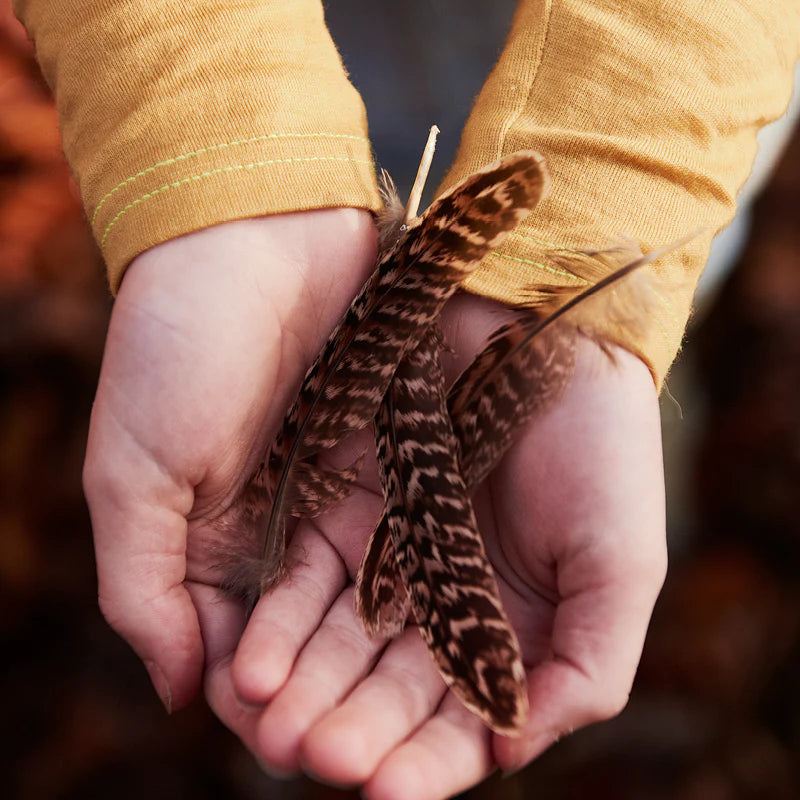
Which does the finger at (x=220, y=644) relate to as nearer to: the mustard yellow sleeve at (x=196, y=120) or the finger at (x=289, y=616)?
the finger at (x=289, y=616)

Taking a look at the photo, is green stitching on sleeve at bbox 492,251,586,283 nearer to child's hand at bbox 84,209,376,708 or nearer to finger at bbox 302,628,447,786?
child's hand at bbox 84,209,376,708

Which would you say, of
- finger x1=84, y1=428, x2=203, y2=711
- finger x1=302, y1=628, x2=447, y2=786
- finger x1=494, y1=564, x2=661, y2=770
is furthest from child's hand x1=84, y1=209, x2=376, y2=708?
finger x1=494, y1=564, x2=661, y2=770

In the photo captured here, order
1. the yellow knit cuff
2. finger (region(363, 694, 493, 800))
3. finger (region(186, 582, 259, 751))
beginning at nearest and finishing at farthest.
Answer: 1. finger (region(363, 694, 493, 800))
2. finger (region(186, 582, 259, 751))
3. the yellow knit cuff

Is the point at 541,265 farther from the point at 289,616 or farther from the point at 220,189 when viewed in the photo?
the point at 289,616

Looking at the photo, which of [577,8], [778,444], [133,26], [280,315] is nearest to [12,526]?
[280,315]

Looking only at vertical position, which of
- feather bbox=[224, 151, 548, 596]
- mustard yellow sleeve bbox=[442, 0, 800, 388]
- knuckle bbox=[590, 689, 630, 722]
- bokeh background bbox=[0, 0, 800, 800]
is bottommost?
bokeh background bbox=[0, 0, 800, 800]

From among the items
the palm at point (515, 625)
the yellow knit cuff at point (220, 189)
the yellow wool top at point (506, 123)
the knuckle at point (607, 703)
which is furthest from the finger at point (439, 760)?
the yellow knit cuff at point (220, 189)
